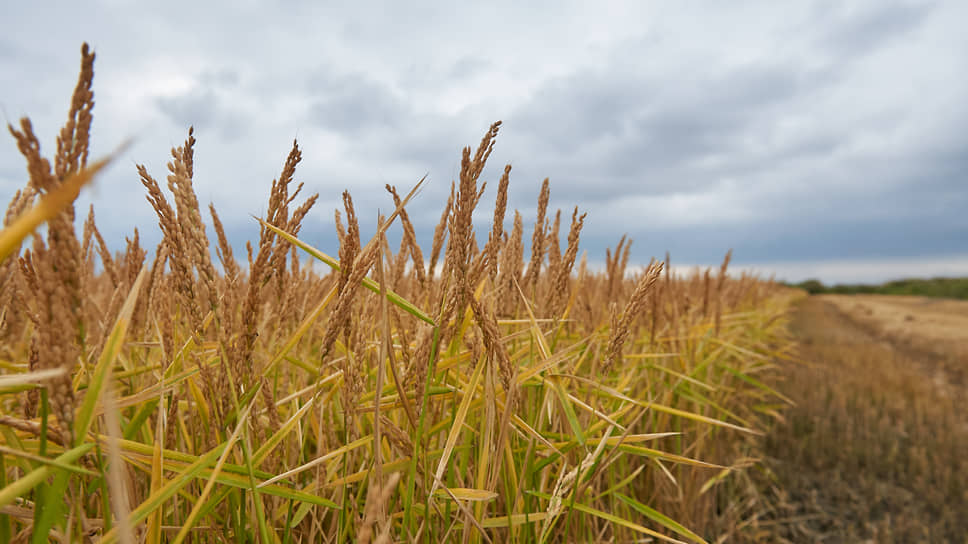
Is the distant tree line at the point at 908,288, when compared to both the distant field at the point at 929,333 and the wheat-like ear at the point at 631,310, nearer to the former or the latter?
the distant field at the point at 929,333

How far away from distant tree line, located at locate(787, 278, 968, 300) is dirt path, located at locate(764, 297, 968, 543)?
4097cm

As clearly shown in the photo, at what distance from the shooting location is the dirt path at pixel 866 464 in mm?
3207

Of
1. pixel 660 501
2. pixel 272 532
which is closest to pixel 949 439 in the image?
pixel 660 501

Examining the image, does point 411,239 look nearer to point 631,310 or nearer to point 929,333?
point 631,310

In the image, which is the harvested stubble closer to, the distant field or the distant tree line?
the distant field

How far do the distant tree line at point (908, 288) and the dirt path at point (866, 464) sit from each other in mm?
40966

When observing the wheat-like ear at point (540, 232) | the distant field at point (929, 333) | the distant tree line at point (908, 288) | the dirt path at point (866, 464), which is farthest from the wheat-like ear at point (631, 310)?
the distant tree line at point (908, 288)

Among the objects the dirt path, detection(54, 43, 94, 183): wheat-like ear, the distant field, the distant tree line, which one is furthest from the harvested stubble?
the distant tree line

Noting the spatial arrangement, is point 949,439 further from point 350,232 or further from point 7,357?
point 7,357

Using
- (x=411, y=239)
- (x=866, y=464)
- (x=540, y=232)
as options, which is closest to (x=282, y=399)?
(x=411, y=239)

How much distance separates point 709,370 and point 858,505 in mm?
1645

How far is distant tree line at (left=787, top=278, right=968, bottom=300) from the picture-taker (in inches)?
1410

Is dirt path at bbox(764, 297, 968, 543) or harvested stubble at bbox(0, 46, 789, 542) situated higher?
harvested stubble at bbox(0, 46, 789, 542)

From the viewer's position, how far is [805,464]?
3.97 meters
